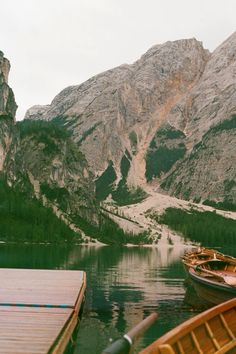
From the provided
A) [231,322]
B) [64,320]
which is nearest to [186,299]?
[64,320]

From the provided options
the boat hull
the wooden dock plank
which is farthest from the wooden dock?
the boat hull

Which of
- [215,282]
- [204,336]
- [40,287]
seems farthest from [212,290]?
[204,336]

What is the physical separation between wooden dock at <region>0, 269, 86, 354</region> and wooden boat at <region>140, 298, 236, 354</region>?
8.08m

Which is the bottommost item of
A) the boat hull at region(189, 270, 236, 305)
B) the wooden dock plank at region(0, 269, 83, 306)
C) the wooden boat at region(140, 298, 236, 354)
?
the boat hull at region(189, 270, 236, 305)

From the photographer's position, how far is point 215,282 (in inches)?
1826

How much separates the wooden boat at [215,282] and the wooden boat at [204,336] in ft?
87.7

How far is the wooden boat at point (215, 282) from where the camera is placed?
43719mm

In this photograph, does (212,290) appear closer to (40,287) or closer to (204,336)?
(40,287)

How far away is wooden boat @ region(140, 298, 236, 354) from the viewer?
12317 mm

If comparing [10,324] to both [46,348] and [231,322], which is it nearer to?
[46,348]

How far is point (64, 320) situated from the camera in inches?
1115

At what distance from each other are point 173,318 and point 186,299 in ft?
47.8

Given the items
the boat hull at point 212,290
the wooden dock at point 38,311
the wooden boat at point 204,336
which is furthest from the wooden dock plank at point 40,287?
the wooden boat at point 204,336

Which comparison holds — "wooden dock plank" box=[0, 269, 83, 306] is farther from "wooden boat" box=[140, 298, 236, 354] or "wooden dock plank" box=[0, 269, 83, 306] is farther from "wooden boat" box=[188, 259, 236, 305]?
"wooden boat" box=[140, 298, 236, 354]
